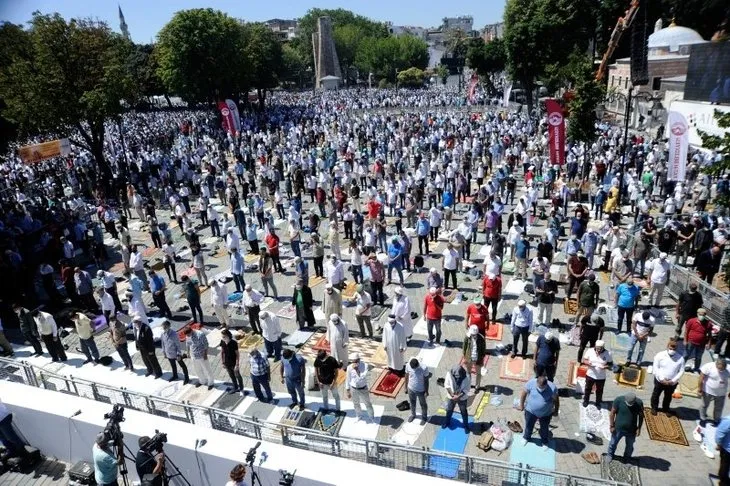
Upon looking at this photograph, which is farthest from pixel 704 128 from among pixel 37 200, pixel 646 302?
pixel 37 200

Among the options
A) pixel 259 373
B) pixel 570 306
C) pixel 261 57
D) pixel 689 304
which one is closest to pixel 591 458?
pixel 689 304

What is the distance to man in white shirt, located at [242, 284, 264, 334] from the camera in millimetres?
10180

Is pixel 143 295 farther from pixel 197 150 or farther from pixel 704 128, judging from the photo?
pixel 704 128

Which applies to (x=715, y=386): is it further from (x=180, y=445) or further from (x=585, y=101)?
(x=585, y=101)

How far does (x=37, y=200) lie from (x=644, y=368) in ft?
86.1

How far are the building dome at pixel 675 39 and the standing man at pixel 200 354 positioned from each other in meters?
41.9

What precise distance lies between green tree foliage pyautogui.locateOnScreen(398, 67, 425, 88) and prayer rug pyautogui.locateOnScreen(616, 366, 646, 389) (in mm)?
79780

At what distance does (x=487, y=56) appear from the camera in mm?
56312

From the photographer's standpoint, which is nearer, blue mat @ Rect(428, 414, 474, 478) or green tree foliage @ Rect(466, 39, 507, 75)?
blue mat @ Rect(428, 414, 474, 478)

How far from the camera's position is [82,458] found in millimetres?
6930

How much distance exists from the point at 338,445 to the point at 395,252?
679 centimetres

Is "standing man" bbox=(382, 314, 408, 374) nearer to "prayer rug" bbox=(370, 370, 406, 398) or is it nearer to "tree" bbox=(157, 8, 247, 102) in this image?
"prayer rug" bbox=(370, 370, 406, 398)

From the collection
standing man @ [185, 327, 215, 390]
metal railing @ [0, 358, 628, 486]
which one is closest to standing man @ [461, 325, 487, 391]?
metal railing @ [0, 358, 628, 486]

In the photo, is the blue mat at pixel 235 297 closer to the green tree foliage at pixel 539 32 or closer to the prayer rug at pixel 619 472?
the prayer rug at pixel 619 472
